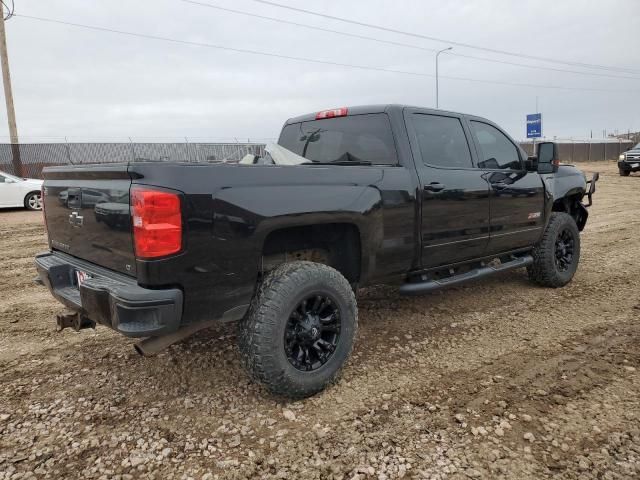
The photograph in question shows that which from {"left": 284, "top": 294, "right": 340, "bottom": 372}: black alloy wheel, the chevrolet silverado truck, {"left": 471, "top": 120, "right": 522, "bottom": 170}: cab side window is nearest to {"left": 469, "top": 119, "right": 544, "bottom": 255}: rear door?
{"left": 471, "top": 120, "right": 522, "bottom": 170}: cab side window

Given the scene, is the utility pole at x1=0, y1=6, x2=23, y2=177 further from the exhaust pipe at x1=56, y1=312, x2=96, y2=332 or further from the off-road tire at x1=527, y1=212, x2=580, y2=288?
the off-road tire at x1=527, y1=212, x2=580, y2=288

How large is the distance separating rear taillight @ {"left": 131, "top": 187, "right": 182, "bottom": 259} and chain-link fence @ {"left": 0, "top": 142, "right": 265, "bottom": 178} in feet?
59.0

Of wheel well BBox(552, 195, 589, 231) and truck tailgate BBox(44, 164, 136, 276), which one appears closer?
truck tailgate BBox(44, 164, 136, 276)

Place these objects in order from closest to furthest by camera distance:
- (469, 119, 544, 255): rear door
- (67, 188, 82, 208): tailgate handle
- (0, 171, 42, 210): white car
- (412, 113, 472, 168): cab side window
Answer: (67, 188, 82, 208): tailgate handle → (412, 113, 472, 168): cab side window → (469, 119, 544, 255): rear door → (0, 171, 42, 210): white car

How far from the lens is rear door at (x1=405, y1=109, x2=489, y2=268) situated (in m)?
3.72

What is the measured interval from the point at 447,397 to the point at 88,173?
8.38ft

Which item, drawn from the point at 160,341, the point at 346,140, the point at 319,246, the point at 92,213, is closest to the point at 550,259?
the point at 346,140

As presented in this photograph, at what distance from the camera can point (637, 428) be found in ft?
8.52

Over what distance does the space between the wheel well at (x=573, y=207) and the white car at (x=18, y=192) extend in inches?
505

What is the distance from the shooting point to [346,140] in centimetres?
402

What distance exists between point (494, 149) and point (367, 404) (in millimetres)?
2900

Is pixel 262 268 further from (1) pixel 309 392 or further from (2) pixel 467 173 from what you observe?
(2) pixel 467 173

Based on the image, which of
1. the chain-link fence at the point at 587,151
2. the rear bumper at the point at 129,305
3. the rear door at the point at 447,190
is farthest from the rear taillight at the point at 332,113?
the chain-link fence at the point at 587,151

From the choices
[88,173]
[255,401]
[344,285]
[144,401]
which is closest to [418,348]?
[344,285]
